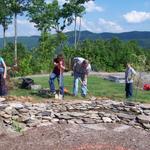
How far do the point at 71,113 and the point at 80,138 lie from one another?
160cm

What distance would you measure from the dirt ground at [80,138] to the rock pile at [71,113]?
0.99 ft

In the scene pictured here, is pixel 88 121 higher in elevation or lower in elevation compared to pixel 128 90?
lower

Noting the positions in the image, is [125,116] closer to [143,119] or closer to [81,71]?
[143,119]

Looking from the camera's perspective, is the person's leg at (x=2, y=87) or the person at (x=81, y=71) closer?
the person's leg at (x=2, y=87)

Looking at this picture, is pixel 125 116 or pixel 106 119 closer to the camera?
pixel 106 119

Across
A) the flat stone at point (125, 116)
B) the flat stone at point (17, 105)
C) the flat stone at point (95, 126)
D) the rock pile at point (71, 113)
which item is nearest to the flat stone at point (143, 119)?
the rock pile at point (71, 113)

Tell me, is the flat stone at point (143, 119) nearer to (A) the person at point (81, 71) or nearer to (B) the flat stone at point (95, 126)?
(B) the flat stone at point (95, 126)

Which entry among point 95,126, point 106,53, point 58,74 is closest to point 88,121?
point 95,126

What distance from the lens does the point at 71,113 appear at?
12.1 meters

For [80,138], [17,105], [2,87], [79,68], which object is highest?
[79,68]

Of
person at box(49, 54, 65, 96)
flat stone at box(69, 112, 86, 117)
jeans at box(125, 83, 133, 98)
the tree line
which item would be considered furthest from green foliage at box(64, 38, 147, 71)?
flat stone at box(69, 112, 86, 117)

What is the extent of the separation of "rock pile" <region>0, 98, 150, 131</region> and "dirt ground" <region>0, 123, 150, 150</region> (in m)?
0.30

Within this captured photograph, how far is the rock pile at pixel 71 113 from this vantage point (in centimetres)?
1162

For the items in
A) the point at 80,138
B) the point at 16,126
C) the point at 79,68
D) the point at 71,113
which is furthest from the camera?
the point at 79,68
